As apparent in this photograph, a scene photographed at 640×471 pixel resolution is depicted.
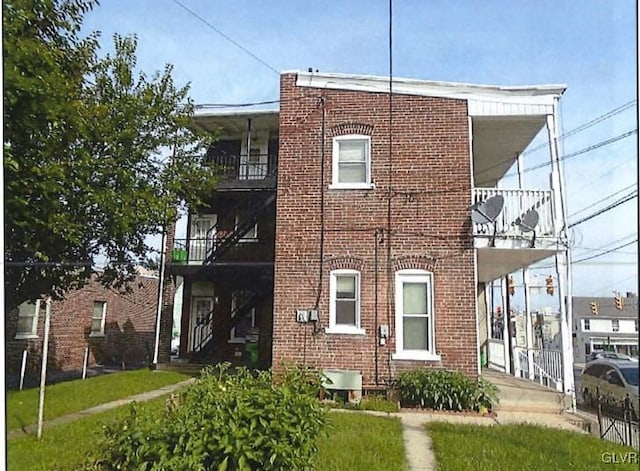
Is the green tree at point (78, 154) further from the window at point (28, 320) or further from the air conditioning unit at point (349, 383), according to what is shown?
the air conditioning unit at point (349, 383)

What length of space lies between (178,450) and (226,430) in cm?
20

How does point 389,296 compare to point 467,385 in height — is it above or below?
above

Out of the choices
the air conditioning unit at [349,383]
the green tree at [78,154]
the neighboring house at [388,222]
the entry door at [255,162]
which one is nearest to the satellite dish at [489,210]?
the neighboring house at [388,222]

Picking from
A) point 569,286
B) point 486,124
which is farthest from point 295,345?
point 569,286

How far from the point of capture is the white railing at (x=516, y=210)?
528 cm

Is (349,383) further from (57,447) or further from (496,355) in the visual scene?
(496,355)

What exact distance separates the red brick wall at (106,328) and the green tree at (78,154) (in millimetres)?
896

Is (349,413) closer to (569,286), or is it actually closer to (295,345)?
(295,345)

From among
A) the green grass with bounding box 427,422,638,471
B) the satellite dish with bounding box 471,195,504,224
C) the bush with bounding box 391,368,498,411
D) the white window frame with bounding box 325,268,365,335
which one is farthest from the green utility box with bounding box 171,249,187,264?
the green grass with bounding box 427,422,638,471

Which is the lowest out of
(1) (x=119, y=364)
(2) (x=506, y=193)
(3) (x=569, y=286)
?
(1) (x=119, y=364)

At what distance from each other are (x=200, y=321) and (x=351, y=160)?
16.2ft

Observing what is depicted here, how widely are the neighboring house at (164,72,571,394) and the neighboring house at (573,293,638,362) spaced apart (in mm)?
3500

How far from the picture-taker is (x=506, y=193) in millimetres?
5453

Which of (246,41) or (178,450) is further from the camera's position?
(246,41)
